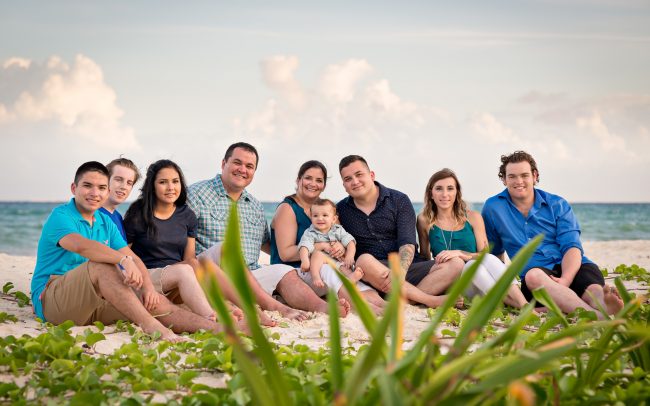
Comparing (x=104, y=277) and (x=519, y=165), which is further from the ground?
(x=519, y=165)

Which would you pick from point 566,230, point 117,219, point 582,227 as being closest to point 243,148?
point 117,219

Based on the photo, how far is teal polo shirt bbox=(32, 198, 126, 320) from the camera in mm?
4547

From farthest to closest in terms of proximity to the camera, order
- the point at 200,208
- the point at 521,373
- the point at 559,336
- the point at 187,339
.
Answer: the point at 200,208, the point at 187,339, the point at 559,336, the point at 521,373

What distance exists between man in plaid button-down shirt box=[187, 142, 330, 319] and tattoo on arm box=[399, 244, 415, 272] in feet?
2.82

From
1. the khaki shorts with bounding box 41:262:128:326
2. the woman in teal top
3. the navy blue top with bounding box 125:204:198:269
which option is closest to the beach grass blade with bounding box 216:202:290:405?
the khaki shorts with bounding box 41:262:128:326

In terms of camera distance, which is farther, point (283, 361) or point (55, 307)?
point (55, 307)

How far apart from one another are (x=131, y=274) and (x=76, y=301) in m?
0.46

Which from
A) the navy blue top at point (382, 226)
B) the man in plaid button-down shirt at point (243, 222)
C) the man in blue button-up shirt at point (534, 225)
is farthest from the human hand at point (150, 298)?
the man in blue button-up shirt at point (534, 225)

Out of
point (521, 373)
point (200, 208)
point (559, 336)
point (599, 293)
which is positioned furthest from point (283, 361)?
point (599, 293)

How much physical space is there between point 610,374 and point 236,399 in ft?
5.69

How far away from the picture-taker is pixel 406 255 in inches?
234

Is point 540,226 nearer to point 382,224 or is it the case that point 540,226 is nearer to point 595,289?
point 595,289

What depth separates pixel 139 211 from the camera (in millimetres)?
5418

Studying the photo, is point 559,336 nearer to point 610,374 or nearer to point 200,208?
point 610,374
